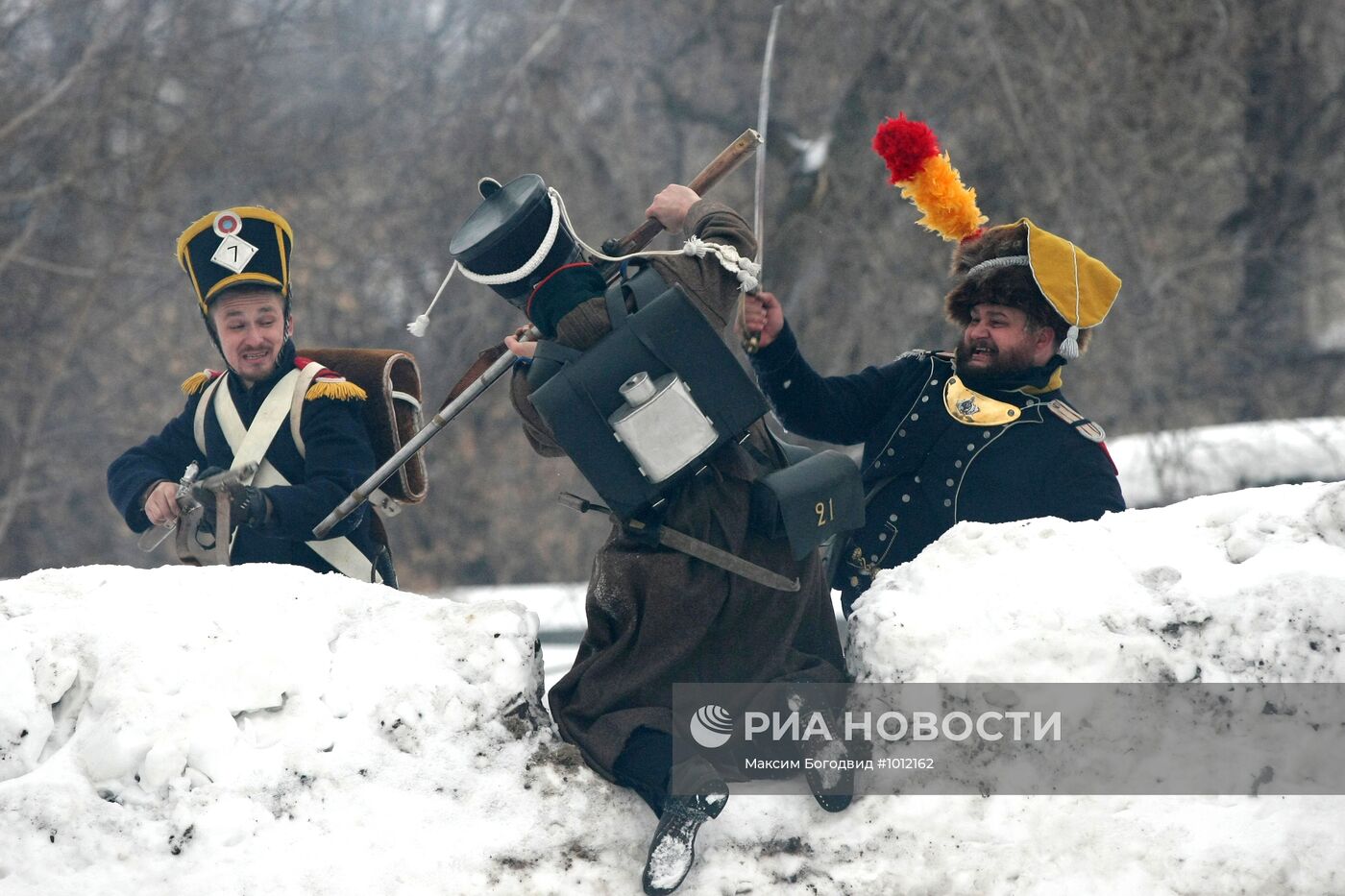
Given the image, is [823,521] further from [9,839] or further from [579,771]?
[9,839]

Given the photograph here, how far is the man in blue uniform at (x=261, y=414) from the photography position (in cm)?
374

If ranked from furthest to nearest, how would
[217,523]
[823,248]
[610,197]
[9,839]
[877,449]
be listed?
[610,197] < [823,248] < [877,449] < [217,523] < [9,839]

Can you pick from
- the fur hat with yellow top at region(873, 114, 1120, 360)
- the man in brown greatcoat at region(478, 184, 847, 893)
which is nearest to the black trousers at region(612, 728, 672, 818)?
the man in brown greatcoat at region(478, 184, 847, 893)

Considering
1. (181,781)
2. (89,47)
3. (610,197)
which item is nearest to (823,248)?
(610,197)

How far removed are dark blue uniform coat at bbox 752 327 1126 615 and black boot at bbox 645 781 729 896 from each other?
107 centimetres

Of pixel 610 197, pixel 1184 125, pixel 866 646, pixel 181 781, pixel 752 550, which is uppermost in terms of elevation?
pixel 181 781

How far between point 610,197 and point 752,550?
887 cm

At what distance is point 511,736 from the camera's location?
3057 mm

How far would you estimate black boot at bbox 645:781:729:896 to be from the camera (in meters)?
2.77

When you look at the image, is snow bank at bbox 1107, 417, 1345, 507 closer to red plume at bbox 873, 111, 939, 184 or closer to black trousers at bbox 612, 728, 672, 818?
red plume at bbox 873, 111, 939, 184

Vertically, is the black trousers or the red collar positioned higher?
the red collar

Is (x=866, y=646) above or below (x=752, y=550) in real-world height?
below

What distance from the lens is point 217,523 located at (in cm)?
360

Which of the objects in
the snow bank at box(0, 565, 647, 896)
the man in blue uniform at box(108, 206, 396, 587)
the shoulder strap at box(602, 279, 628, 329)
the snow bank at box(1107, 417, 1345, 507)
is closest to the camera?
the snow bank at box(0, 565, 647, 896)
